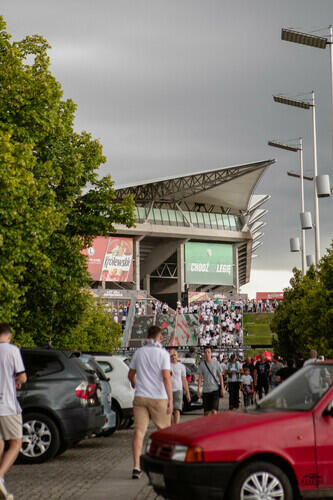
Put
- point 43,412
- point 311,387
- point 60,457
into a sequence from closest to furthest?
point 311,387, point 43,412, point 60,457

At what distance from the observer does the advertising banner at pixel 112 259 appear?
11412cm

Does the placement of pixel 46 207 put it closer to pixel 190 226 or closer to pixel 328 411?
pixel 328 411

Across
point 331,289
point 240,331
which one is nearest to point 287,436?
point 331,289

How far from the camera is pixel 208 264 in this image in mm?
127500

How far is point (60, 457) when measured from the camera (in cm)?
1355

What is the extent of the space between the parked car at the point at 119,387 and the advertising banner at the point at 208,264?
107 metres

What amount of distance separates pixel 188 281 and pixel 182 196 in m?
12.5

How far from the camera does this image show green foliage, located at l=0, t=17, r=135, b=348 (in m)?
20.9

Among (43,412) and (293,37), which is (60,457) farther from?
(293,37)

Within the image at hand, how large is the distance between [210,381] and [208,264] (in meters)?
111

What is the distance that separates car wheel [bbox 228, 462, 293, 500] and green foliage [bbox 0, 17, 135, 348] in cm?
1361

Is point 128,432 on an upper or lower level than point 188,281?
lower

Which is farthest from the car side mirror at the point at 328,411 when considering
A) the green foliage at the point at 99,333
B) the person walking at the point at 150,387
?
the green foliage at the point at 99,333

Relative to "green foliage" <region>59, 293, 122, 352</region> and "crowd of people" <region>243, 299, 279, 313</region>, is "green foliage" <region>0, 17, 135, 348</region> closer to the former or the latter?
"green foliage" <region>59, 293, 122, 352</region>
